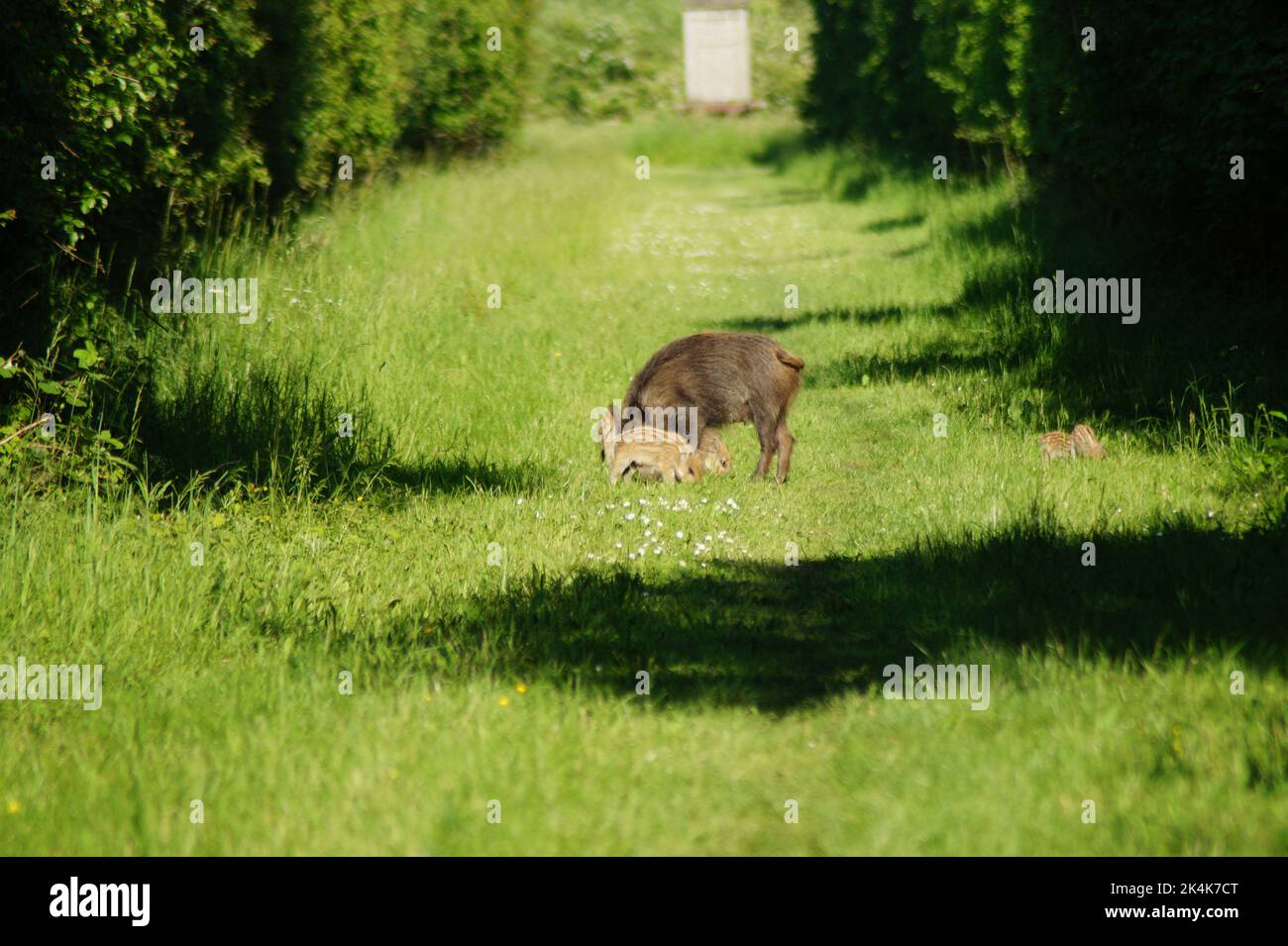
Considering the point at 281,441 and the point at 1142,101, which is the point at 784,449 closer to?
the point at 281,441

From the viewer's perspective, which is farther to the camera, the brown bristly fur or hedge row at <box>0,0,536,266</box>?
the brown bristly fur

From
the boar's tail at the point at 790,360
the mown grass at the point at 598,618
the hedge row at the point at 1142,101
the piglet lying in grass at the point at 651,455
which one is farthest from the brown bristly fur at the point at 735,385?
the hedge row at the point at 1142,101

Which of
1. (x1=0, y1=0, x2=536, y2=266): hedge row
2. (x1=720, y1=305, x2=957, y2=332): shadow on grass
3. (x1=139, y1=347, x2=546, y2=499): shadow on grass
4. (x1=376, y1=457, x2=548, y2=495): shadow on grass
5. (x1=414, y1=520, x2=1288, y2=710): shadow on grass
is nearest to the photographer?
(x1=414, y1=520, x2=1288, y2=710): shadow on grass

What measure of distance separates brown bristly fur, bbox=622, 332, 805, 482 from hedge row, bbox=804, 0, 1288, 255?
11.3 feet

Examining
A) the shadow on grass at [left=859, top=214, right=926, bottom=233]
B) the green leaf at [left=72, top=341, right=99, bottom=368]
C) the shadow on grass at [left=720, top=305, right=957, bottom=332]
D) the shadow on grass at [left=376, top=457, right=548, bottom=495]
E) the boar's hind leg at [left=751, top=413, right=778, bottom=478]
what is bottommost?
the shadow on grass at [left=376, top=457, right=548, bottom=495]

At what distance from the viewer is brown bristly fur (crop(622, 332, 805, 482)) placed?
7.78m

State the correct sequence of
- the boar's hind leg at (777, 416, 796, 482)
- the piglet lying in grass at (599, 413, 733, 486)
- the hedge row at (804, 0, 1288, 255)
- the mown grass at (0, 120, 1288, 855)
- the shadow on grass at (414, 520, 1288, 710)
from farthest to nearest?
1. the hedge row at (804, 0, 1288, 255)
2. the boar's hind leg at (777, 416, 796, 482)
3. the piglet lying in grass at (599, 413, 733, 486)
4. the shadow on grass at (414, 520, 1288, 710)
5. the mown grass at (0, 120, 1288, 855)

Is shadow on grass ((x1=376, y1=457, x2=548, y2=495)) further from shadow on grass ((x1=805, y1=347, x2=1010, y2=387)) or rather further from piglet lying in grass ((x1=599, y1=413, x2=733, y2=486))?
shadow on grass ((x1=805, y1=347, x2=1010, y2=387))

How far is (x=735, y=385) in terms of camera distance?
25.6 ft

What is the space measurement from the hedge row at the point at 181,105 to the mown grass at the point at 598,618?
0.94m

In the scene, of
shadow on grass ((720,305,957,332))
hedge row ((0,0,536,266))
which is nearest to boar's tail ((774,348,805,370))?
hedge row ((0,0,536,266))

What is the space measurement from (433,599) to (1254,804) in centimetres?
324

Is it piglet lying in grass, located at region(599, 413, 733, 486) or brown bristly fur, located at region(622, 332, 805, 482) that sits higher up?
brown bristly fur, located at region(622, 332, 805, 482)

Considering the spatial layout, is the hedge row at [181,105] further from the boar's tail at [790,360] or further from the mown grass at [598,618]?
the boar's tail at [790,360]
